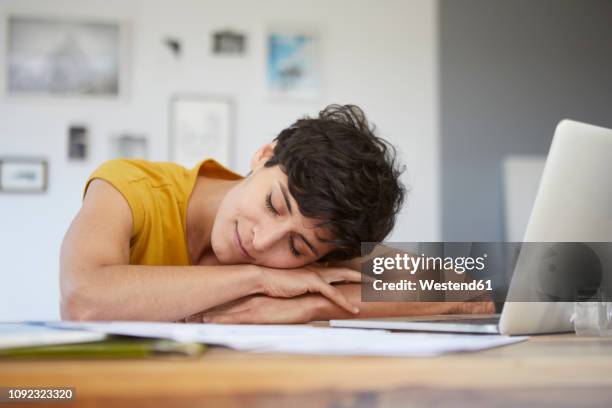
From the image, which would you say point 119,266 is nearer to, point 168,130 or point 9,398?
point 9,398

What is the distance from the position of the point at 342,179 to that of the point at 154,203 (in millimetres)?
397

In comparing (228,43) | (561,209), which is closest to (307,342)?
(561,209)

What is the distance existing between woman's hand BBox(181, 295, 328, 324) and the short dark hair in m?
0.17

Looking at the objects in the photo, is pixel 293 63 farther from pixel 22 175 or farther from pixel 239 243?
pixel 239 243

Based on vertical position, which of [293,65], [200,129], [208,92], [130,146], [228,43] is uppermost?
[228,43]

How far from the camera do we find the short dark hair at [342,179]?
116 centimetres

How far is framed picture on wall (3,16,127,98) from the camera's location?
3375mm

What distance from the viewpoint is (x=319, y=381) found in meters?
0.38

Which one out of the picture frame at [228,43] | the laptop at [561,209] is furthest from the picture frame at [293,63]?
the laptop at [561,209]

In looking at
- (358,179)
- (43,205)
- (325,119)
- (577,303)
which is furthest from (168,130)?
(577,303)

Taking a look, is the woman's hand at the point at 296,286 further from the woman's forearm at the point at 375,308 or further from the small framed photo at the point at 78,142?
the small framed photo at the point at 78,142

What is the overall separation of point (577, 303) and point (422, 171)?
2863 mm

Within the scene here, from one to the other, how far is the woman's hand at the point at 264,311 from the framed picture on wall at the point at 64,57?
267cm

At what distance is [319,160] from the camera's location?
3.93ft
